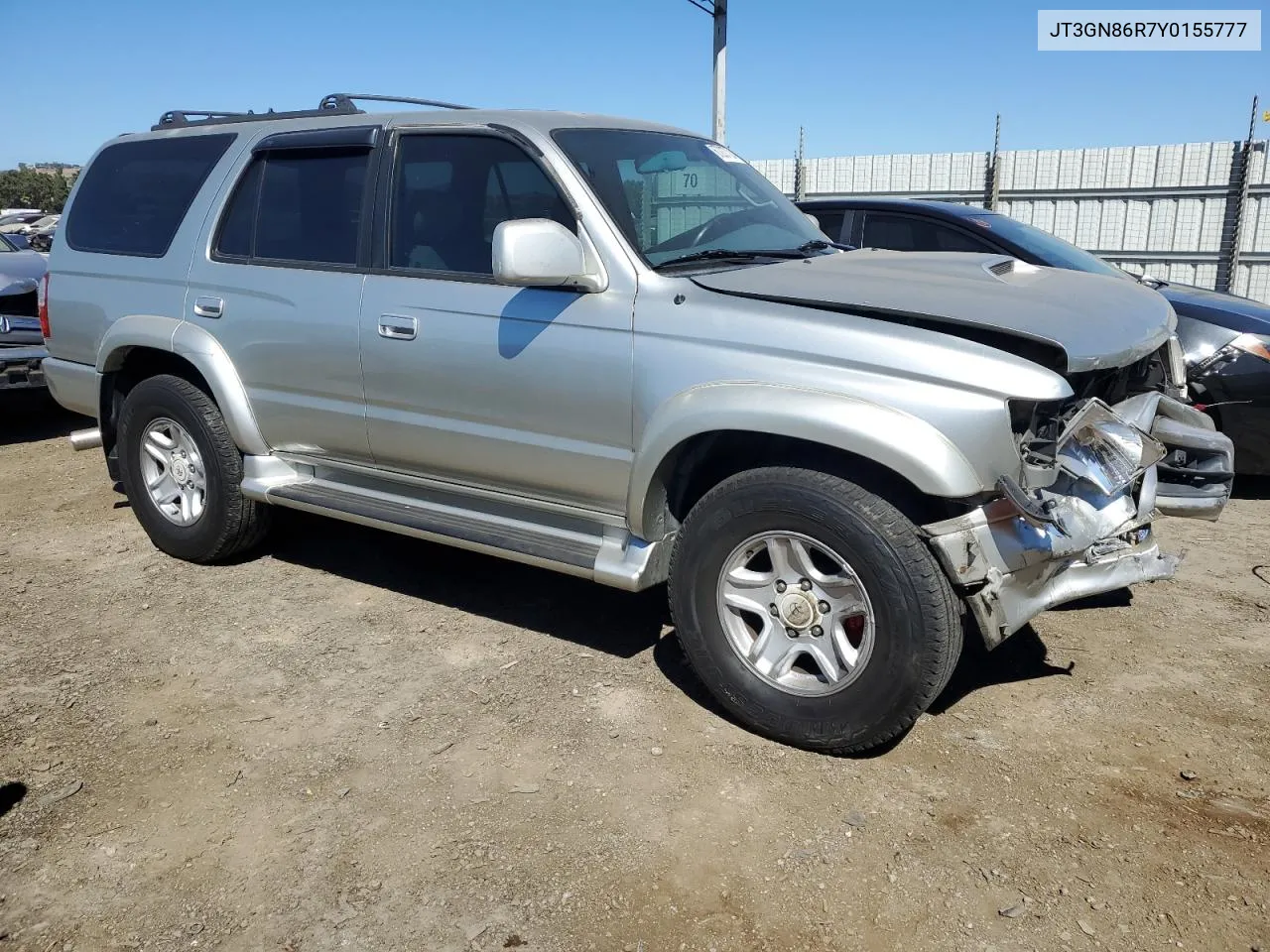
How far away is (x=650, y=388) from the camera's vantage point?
3.31m

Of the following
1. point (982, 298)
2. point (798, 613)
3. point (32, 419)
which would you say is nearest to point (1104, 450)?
point (982, 298)

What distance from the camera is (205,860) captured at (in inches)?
108

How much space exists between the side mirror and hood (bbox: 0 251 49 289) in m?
5.84

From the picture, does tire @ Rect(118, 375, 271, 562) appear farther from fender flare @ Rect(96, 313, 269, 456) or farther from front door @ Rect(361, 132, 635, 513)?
front door @ Rect(361, 132, 635, 513)

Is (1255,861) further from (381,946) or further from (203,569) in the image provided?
(203,569)

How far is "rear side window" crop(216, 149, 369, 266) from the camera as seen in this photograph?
4.12 meters

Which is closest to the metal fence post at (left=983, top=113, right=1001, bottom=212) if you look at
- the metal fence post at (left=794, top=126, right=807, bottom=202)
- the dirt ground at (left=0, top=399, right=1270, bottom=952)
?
the metal fence post at (left=794, top=126, right=807, bottom=202)

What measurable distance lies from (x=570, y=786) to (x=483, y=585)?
1764mm

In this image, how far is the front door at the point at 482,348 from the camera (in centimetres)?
345

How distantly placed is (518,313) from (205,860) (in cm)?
196

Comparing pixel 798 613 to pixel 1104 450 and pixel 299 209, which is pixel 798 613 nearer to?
pixel 1104 450

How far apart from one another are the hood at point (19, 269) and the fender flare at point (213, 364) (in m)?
3.70

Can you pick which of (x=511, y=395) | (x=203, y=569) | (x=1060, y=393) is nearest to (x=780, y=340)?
(x=1060, y=393)

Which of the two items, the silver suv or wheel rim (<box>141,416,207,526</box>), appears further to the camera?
wheel rim (<box>141,416,207,526</box>)
